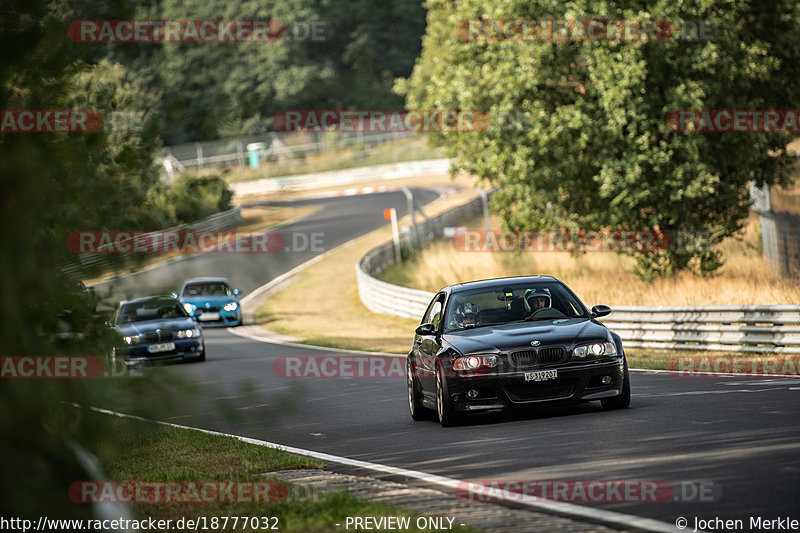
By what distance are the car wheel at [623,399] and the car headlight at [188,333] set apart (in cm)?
1363

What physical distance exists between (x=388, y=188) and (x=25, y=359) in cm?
7357

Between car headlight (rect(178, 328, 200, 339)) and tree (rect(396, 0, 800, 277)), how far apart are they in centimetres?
985

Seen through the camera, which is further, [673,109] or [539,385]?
[673,109]

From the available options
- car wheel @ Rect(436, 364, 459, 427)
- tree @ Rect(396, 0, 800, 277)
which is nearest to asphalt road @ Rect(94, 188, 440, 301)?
tree @ Rect(396, 0, 800, 277)

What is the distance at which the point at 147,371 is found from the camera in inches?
232

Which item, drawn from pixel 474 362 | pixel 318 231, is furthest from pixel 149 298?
pixel 318 231

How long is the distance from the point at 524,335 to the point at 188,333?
1367cm

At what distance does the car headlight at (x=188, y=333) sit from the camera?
79.2 feet

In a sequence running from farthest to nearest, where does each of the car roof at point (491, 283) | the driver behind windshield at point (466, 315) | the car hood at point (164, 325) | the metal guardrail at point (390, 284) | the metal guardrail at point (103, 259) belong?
the metal guardrail at point (390, 284) < the car hood at point (164, 325) < the car roof at point (491, 283) < the driver behind windshield at point (466, 315) < the metal guardrail at point (103, 259)

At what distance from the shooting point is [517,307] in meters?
13.0

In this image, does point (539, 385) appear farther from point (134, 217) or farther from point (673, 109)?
point (673, 109)

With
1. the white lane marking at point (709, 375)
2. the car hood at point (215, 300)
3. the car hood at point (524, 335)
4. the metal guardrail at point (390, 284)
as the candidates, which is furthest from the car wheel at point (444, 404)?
the car hood at point (215, 300)

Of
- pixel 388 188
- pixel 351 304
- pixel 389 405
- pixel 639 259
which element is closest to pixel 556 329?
pixel 389 405

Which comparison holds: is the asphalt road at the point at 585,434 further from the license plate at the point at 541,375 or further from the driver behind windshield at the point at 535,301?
the driver behind windshield at the point at 535,301
